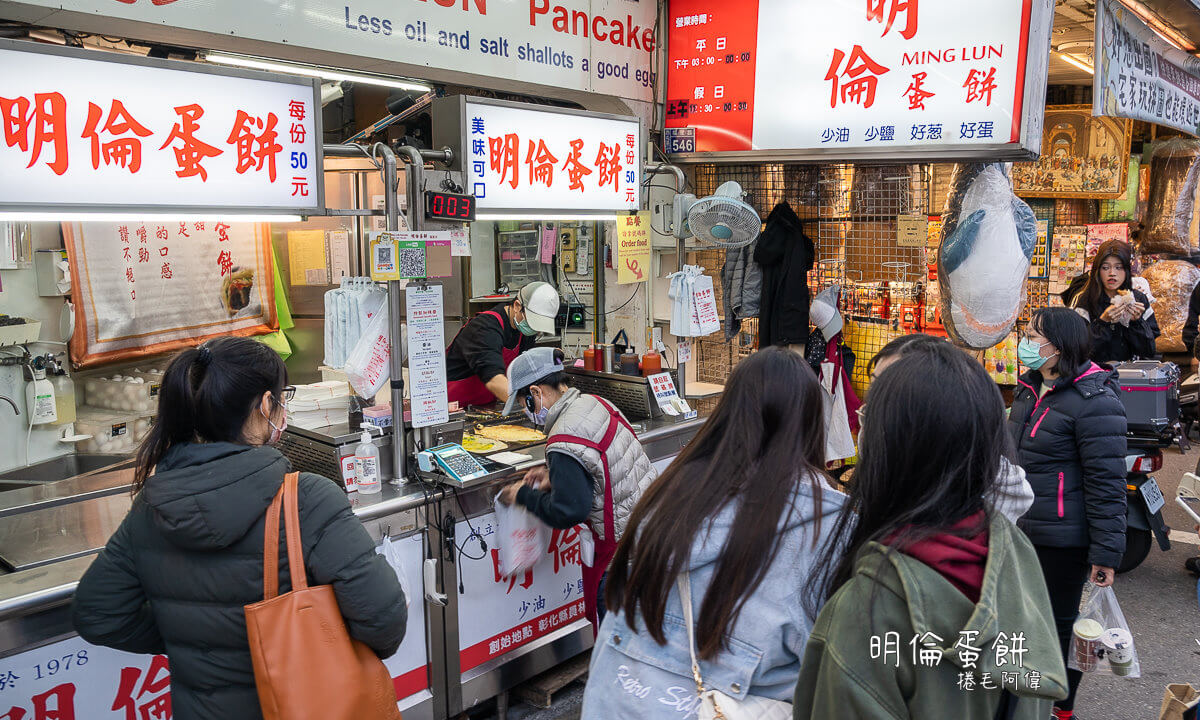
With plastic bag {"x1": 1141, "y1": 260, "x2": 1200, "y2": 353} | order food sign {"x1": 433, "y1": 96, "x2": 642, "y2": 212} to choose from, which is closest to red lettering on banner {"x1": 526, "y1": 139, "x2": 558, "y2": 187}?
order food sign {"x1": 433, "y1": 96, "x2": 642, "y2": 212}

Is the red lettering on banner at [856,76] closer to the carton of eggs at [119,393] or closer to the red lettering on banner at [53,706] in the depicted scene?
the red lettering on banner at [53,706]

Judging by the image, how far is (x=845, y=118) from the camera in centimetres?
506

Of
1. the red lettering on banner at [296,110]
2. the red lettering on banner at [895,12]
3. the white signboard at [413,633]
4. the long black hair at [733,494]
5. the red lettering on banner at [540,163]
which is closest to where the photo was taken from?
the long black hair at [733,494]

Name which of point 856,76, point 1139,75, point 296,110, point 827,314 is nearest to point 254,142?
point 296,110

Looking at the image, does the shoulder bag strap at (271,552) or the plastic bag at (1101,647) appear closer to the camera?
the shoulder bag strap at (271,552)

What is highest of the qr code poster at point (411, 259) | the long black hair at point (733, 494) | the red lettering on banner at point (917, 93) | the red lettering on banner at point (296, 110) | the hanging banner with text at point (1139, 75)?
the hanging banner with text at point (1139, 75)

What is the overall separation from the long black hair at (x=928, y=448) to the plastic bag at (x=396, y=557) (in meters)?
2.15

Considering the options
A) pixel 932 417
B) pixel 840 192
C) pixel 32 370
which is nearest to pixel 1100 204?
pixel 840 192

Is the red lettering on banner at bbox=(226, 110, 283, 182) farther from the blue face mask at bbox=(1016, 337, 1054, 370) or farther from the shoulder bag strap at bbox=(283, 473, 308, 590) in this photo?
the blue face mask at bbox=(1016, 337, 1054, 370)

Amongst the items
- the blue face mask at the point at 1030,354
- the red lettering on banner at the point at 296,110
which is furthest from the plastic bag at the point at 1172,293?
the red lettering on banner at the point at 296,110

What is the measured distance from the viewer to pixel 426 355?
3.67 meters

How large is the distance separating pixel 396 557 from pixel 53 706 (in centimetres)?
120

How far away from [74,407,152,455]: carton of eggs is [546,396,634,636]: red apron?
360cm

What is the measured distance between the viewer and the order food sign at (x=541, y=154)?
389 centimetres
